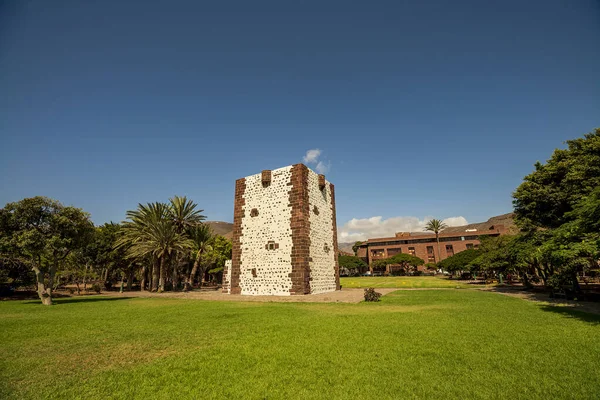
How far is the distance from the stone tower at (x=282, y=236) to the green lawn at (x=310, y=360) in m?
10.8

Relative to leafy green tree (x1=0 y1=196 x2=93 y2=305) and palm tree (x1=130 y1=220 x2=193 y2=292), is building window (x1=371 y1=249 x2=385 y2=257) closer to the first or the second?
palm tree (x1=130 y1=220 x2=193 y2=292)

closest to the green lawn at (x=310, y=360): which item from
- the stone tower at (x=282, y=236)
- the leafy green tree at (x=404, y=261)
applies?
the stone tower at (x=282, y=236)

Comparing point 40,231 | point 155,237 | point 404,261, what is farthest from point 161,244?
point 404,261

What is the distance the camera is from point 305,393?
3607 millimetres

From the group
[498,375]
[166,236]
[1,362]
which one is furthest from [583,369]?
[166,236]

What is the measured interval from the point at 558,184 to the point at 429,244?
71722 mm

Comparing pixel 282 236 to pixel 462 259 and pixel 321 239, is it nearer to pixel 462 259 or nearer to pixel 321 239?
pixel 321 239

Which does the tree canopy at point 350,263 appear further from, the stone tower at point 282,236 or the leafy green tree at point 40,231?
the leafy green tree at point 40,231

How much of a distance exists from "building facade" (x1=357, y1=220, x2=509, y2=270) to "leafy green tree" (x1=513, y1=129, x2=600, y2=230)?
6540cm

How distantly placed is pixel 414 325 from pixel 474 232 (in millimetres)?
86647

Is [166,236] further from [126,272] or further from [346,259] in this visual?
[346,259]

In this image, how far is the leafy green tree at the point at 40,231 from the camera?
15.6 meters

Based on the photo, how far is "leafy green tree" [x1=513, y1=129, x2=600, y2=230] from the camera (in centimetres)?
1353

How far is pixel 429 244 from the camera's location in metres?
82.1
